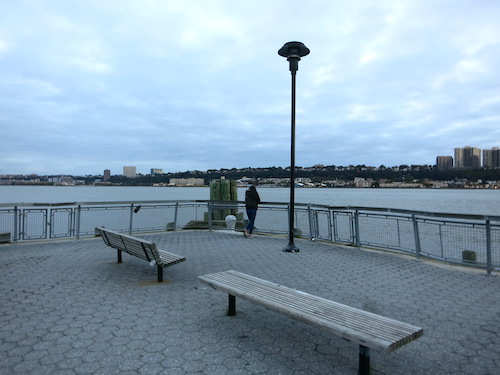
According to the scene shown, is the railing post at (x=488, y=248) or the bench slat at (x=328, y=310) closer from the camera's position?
the bench slat at (x=328, y=310)

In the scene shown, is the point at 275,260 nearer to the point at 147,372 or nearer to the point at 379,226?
the point at 379,226

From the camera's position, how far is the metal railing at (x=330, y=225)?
7500 mm

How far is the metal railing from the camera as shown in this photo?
750 centimetres

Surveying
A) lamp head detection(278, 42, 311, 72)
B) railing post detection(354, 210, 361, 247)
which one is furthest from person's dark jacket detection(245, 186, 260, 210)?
lamp head detection(278, 42, 311, 72)

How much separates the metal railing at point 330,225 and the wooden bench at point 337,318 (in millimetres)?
4573

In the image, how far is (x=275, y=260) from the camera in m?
8.20

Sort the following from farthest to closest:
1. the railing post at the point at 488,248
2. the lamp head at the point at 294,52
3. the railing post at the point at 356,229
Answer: the railing post at the point at 356,229 < the lamp head at the point at 294,52 < the railing post at the point at 488,248

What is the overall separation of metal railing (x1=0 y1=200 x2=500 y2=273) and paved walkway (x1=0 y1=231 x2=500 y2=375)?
80cm

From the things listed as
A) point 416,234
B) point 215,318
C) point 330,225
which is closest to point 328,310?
point 215,318

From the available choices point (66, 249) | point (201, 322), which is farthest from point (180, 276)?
point (66, 249)

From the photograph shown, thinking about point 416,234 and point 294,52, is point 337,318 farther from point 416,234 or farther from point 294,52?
point 294,52

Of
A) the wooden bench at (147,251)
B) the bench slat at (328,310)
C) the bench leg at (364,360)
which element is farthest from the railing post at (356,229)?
the bench leg at (364,360)

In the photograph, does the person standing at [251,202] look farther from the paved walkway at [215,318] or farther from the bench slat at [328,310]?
the bench slat at [328,310]

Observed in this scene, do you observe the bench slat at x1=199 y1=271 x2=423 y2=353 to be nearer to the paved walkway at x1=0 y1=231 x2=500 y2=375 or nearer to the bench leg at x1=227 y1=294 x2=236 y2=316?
the bench leg at x1=227 y1=294 x2=236 y2=316
